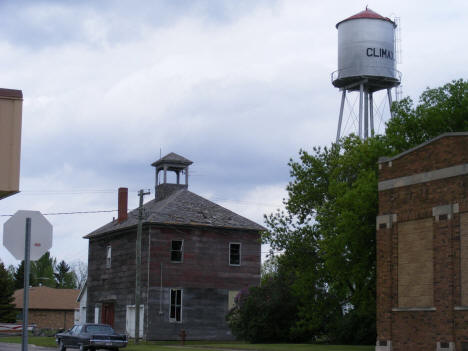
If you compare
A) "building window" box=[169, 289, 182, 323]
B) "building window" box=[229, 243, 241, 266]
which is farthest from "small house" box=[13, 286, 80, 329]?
"building window" box=[169, 289, 182, 323]

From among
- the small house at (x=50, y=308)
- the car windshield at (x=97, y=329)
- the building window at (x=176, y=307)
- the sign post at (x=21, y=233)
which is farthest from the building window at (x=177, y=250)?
the sign post at (x=21, y=233)

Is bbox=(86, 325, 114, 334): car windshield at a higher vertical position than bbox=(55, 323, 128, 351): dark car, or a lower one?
higher

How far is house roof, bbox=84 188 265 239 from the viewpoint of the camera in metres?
55.8

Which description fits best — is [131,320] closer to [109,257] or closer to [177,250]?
[177,250]

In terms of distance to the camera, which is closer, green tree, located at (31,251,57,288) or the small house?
the small house

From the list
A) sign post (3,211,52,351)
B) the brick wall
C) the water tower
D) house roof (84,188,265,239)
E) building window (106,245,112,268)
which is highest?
the water tower

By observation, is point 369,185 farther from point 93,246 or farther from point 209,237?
point 93,246

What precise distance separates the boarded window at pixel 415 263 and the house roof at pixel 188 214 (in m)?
24.0

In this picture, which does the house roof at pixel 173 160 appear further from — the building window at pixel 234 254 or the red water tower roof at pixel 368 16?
the red water tower roof at pixel 368 16

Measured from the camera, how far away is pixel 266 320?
49.3 meters

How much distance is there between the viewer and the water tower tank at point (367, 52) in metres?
53.1

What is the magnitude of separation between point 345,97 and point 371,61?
3.08m

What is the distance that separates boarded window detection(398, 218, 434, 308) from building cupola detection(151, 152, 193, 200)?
91.7 feet

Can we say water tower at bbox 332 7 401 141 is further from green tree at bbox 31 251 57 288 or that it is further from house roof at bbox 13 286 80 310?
green tree at bbox 31 251 57 288
